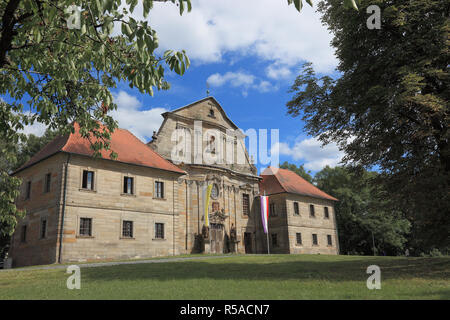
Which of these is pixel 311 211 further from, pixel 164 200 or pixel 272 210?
pixel 164 200

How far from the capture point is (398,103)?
12.3 meters

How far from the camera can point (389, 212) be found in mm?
15656

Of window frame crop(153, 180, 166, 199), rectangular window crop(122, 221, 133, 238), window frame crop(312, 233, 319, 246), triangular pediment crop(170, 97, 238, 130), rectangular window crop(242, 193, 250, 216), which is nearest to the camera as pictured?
rectangular window crop(122, 221, 133, 238)

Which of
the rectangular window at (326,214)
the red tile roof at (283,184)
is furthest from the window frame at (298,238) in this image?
the rectangular window at (326,214)

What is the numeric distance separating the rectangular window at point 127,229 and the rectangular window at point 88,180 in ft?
11.9

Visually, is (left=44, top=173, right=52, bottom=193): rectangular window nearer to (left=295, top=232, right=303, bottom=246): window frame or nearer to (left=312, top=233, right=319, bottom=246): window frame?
(left=295, top=232, right=303, bottom=246): window frame

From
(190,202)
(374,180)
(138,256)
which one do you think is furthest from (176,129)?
(374,180)

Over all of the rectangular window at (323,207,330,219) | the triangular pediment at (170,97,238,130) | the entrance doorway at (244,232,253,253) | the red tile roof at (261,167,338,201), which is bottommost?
the entrance doorway at (244,232,253,253)

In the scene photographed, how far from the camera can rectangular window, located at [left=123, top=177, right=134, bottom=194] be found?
27.6 meters

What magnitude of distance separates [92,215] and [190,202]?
9640mm

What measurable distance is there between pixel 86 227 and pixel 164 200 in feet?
22.0

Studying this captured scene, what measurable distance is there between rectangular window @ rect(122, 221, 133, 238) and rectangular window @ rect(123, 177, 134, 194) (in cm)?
232

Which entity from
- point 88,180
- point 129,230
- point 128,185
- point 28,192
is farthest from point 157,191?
point 28,192

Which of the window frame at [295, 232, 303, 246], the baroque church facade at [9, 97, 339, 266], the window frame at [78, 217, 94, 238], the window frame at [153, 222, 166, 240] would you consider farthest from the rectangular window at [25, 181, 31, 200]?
the window frame at [295, 232, 303, 246]
